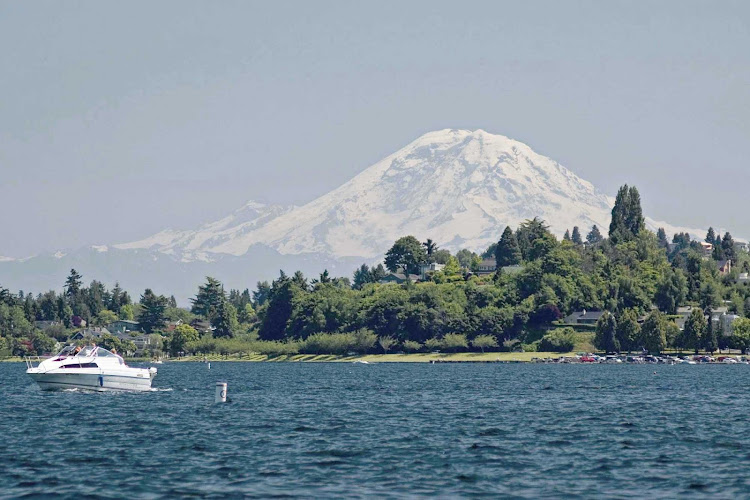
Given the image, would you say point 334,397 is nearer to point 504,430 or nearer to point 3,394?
point 3,394

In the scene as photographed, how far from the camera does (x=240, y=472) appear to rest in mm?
54188

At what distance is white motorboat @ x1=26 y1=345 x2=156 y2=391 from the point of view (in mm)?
108062

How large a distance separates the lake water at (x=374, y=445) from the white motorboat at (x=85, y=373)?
68.0 inches

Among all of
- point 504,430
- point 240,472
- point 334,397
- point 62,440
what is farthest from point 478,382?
point 240,472

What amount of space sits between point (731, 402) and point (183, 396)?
4657 centimetres

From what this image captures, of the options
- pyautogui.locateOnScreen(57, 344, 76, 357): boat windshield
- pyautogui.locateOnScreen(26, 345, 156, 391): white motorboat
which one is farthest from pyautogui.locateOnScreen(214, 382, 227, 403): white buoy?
pyautogui.locateOnScreen(57, 344, 76, 357): boat windshield

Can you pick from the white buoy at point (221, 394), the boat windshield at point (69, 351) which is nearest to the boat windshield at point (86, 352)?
the boat windshield at point (69, 351)

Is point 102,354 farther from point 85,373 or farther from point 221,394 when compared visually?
point 221,394

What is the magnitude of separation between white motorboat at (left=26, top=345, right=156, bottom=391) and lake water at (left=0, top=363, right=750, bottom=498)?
1727 mm

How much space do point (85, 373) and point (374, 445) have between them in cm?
4979

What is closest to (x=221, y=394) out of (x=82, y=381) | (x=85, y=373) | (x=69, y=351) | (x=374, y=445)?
(x=85, y=373)

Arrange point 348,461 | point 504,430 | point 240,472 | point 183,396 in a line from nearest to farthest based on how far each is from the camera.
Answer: point 240,472 → point 348,461 → point 504,430 → point 183,396

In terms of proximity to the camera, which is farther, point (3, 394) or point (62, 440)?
point (3, 394)

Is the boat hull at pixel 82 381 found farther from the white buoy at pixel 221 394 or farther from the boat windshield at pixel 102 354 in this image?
the white buoy at pixel 221 394
